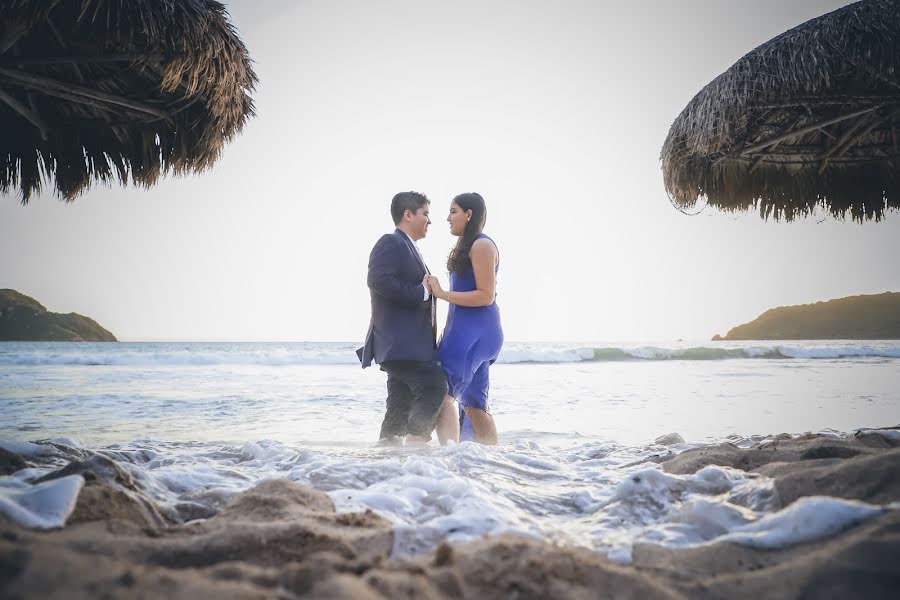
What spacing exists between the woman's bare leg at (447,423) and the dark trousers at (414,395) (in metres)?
0.18

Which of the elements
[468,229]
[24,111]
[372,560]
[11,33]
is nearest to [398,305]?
[468,229]

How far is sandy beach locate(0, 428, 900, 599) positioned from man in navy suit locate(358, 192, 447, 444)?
1949 millimetres

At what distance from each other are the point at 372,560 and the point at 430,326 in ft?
8.54

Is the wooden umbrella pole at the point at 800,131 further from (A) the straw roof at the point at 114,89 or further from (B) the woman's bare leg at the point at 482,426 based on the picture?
(A) the straw roof at the point at 114,89

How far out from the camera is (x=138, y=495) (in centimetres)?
168

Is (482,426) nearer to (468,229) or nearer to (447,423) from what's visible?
(447,423)

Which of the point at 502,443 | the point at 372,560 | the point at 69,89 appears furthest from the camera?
the point at 502,443

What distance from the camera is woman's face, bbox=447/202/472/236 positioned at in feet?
12.5

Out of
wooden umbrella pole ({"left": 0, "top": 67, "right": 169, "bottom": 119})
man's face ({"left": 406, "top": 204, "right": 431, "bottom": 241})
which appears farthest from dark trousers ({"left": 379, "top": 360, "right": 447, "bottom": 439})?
wooden umbrella pole ({"left": 0, "top": 67, "right": 169, "bottom": 119})

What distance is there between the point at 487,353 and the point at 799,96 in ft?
11.0

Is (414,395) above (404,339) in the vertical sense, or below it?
below

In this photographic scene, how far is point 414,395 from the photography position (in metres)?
3.65

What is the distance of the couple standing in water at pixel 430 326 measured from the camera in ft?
11.8

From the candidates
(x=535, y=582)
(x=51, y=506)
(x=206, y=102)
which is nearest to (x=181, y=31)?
(x=206, y=102)
